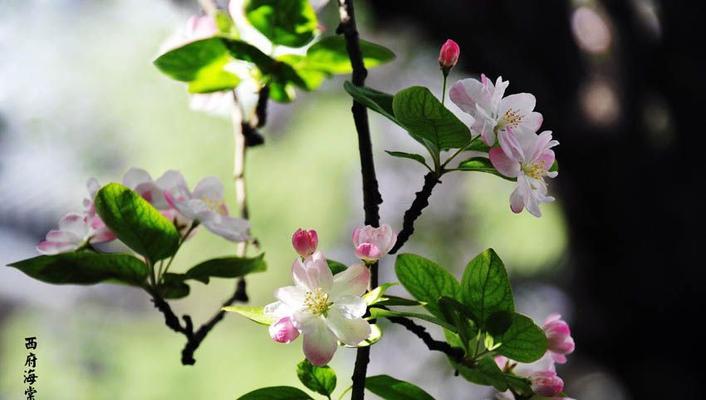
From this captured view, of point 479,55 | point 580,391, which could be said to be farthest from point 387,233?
point 580,391

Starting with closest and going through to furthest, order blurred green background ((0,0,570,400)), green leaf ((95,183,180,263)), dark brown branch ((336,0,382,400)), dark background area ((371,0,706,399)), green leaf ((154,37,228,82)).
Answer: dark brown branch ((336,0,382,400)) → green leaf ((95,183,180,263)) → green leaf ((154,37,228,82)) → dark background area ((371,0,706,399)) → blurred green background ((0,0,570,400))

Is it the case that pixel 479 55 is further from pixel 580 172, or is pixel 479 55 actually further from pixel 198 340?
pixel 198 340

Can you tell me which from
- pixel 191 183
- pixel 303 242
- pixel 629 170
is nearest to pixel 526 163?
pixel 303 242

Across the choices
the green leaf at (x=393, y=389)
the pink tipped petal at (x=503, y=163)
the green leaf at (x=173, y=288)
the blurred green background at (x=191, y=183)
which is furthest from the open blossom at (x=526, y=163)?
the blurred green background at (x=191, y=183)

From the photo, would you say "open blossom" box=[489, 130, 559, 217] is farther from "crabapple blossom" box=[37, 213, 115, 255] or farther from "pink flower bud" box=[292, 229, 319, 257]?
"crabapple blossom" box=[37, 213, 115, 255]

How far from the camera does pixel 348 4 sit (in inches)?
17.6

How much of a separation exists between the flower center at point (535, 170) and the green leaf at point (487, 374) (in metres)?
0.09

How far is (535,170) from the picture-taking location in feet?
1.26

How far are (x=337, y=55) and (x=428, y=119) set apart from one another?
0.21 metres

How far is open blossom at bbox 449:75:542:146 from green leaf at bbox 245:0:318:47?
0.21 metres

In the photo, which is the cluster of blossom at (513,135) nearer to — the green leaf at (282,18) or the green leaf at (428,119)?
the green leaf at (428,119)

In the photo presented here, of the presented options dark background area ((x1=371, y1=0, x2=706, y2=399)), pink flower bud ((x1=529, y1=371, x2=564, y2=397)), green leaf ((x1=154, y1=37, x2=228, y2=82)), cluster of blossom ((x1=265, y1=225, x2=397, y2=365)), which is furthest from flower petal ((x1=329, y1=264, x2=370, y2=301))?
dark background area ((x1=371, y1=0, x2=706, y2=399))

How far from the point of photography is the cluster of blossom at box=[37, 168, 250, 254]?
0.48 metres

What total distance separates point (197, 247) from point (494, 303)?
3.23 m
